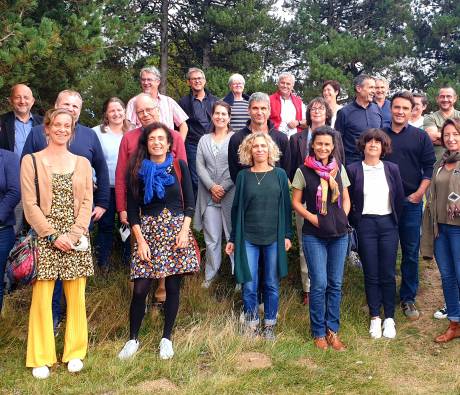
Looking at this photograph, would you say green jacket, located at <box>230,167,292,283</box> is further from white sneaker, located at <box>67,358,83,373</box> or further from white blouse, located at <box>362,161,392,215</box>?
white sneaker, located at <box>67,358,83,373</box>

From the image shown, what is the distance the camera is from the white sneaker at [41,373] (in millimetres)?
4102

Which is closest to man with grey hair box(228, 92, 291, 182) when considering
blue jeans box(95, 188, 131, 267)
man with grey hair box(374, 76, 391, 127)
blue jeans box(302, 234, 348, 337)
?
blue jeans box(302, 234, 348, 337)

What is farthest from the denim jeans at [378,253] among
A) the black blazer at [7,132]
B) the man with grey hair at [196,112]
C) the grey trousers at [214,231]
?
the black blazer at [7,132]

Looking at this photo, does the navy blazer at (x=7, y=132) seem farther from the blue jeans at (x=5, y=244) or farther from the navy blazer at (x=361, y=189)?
the navy blazer at (x=361, y=189)

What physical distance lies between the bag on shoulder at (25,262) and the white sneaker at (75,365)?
0.77 meters

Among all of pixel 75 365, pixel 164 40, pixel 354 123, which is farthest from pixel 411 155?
pixel 164 40

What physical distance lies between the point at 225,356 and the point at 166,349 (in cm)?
53

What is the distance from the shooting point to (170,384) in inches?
164

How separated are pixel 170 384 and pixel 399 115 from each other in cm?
353

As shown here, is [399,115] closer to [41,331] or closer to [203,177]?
[203,177]

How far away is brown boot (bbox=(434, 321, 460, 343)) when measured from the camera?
518 centimetres

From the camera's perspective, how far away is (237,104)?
22.9 feet

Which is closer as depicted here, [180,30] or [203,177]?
[203,177]

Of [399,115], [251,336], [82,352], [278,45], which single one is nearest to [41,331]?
[82,352]
